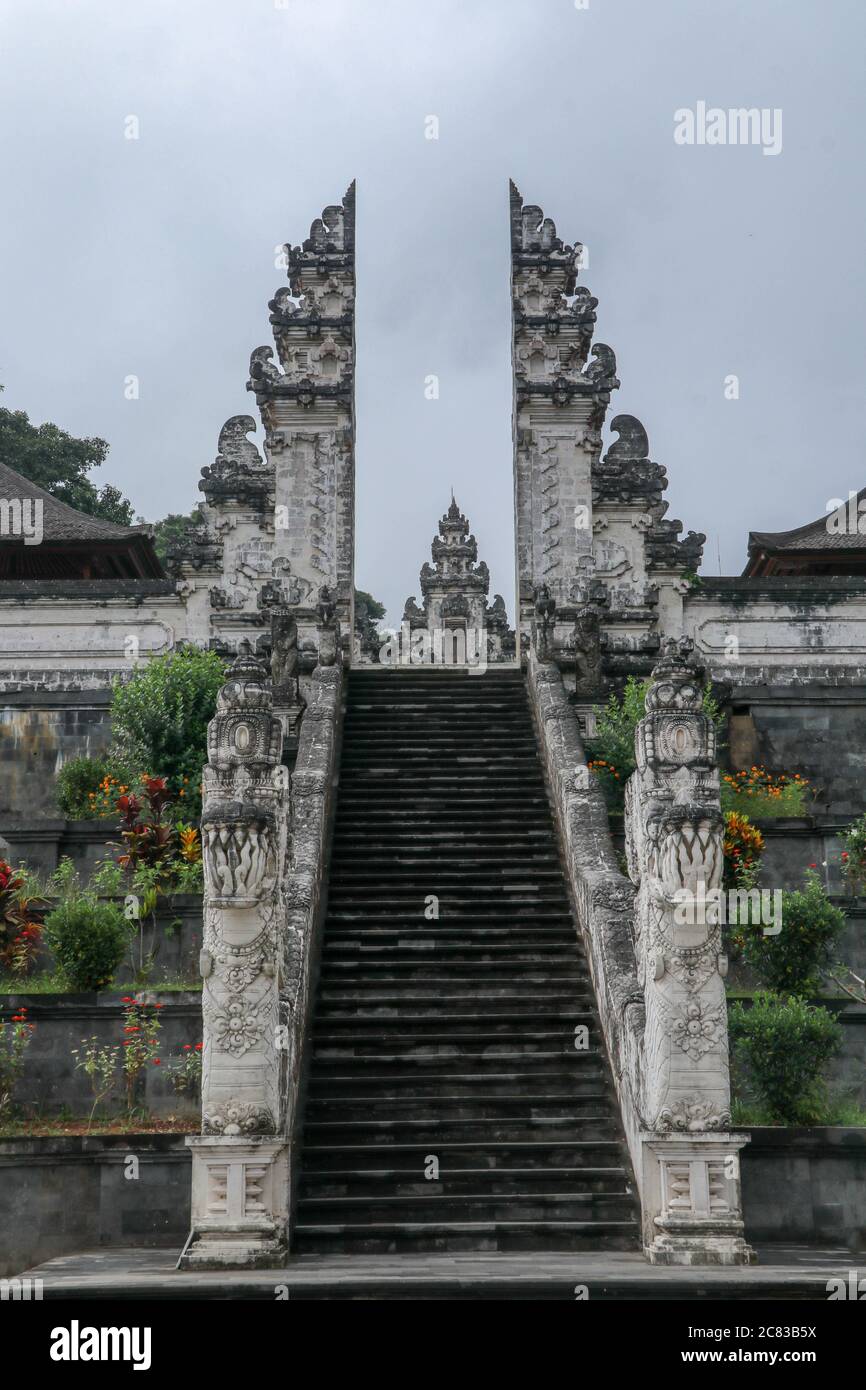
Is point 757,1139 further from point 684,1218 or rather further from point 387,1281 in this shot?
point 387,1281

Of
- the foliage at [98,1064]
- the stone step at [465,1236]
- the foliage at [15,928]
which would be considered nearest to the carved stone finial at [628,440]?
the foliage at [15,928]

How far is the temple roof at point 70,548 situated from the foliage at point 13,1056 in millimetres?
14692

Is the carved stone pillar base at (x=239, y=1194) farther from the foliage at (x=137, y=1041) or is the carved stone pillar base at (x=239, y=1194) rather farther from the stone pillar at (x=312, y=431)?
the stone pillar at (x=312, y=431)

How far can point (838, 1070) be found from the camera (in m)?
14.4

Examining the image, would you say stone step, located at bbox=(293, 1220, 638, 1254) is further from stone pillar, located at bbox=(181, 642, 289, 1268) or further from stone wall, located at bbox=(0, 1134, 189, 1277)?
stone wall, located at bbox=(0, 1134, 189, 1277)

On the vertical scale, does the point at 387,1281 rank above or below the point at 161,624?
below

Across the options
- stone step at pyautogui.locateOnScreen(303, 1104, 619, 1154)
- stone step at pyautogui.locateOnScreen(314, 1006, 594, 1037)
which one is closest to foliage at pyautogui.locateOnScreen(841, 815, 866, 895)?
stone step at pyautogui.locateOnScreen(314, 1006, 594, 1037)

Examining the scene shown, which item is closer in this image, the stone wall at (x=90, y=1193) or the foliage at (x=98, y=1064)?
the stone wall at (x=90, y=1193)

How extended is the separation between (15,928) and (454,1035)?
4.52 meters

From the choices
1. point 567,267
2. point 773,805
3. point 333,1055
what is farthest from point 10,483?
point 333,1055

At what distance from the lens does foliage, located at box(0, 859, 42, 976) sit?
15.1 meters

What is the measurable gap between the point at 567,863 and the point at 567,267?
43.7ft

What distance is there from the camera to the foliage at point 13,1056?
1398 centimetres

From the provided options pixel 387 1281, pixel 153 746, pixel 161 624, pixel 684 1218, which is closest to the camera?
pixel 387 1281
